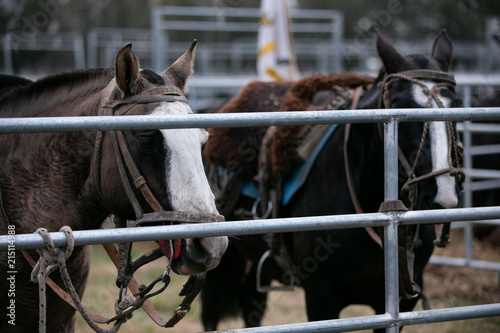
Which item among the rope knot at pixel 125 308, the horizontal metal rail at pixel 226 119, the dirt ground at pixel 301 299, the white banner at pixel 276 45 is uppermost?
the white banner at pixel 276 45

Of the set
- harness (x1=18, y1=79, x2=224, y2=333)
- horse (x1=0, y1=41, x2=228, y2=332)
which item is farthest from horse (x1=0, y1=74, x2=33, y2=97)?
harness (x1=18, y1=79, x2=224, y2=333)

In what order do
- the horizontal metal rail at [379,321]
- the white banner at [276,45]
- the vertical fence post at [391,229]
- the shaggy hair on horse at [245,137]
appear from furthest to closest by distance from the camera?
the white banner at [276,45], the shaggy hair on horse at [245,137], the vertical fence post at [391,229], the horizontal metal rail at [379,321]

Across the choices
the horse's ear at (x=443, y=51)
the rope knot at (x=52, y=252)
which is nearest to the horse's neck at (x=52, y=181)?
the rope knot at (x=52, y=252)

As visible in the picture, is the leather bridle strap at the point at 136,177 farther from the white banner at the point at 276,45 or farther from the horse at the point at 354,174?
the white banner at the point at 276,45

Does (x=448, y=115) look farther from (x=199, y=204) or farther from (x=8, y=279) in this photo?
(x=8, y=279)

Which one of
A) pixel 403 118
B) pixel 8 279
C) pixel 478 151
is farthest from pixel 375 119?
pixel 478 151

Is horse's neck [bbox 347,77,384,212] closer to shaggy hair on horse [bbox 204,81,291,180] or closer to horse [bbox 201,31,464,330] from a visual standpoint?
horse [bbox 201,31,464,330]

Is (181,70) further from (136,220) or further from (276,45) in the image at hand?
(276,45)

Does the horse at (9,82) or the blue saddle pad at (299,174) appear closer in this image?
the horse at (9,82)

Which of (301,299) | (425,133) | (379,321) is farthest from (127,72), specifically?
(301,299)

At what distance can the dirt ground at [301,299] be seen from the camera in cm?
405

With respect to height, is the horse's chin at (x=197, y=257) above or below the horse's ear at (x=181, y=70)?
below

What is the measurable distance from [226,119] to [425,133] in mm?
1121

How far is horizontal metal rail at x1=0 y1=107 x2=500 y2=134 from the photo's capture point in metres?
1.41
